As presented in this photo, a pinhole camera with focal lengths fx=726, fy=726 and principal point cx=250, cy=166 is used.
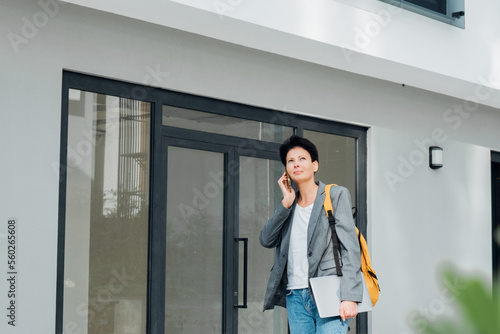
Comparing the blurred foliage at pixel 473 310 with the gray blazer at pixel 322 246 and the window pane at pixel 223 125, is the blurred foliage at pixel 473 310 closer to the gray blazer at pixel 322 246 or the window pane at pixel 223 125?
the gray blazer at pixel 322 246

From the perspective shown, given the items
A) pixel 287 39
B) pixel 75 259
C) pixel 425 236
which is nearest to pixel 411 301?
pixel 425 236

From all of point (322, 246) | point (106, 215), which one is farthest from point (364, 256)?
point (106, 215)

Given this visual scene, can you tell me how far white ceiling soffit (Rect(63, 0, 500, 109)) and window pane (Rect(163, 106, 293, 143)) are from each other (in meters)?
0.69

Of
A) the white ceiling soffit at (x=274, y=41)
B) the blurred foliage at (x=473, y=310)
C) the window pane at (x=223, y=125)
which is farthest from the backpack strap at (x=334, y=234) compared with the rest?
the blurred foliage at (x=473, y=310)

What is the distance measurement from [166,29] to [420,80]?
2771 mm

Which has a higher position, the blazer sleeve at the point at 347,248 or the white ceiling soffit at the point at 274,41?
the white ceiling soffit at the point at 274,41

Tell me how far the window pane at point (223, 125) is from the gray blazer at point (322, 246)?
190cm

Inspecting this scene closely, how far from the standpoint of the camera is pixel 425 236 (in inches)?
312

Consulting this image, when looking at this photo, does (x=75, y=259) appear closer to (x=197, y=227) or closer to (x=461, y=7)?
(x=197, y=227)

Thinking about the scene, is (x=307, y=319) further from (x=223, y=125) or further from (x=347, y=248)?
(x=223, y=125)

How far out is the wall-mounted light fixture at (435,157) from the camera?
26.2 ft

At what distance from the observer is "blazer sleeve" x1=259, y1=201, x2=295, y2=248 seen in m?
4.13

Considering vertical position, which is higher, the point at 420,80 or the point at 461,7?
the point at 461,7

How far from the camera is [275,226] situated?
13.7 ft
